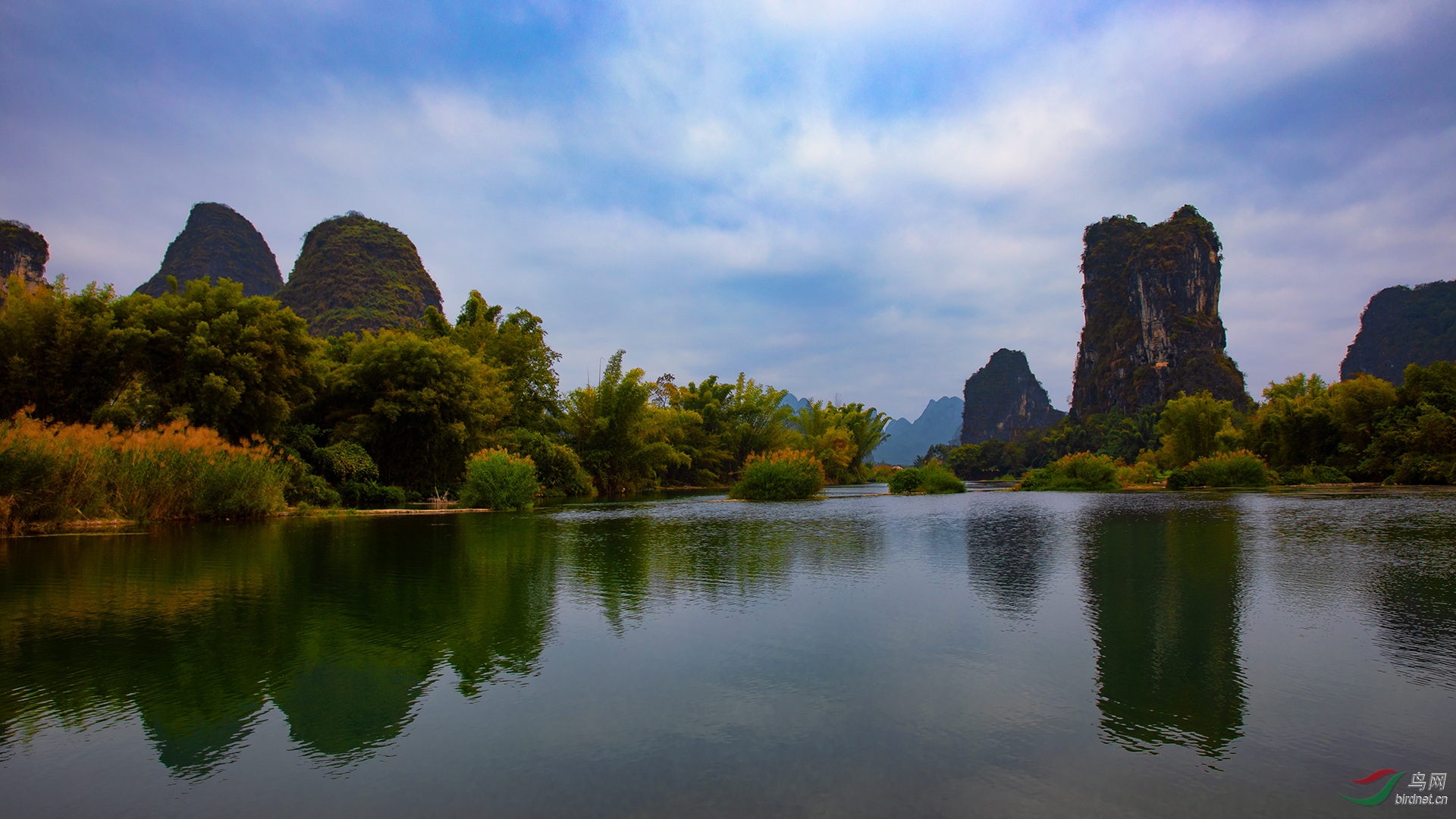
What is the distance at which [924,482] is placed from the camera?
2327 cm

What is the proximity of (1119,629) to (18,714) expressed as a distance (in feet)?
16.5

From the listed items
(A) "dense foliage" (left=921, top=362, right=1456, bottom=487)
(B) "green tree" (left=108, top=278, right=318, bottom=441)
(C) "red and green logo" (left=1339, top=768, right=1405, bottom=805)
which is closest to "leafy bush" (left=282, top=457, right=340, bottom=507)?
(B) "green tree" (left=108, top=278, right=318, bottom=441)

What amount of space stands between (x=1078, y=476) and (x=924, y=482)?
19.3 ft

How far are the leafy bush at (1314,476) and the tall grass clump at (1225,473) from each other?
3.96 feet

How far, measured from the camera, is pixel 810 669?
123 inches

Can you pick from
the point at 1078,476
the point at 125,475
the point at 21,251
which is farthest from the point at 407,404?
the point at 21,251

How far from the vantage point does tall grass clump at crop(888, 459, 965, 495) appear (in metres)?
23.0

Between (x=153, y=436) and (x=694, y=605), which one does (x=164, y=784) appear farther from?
(x=153, y=436)

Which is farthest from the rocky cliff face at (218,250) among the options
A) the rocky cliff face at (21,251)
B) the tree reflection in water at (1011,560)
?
the tree reflection in water at (1011,560)

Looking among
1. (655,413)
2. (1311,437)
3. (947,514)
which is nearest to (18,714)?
(947,514)

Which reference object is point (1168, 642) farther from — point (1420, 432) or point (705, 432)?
point (705, 432)

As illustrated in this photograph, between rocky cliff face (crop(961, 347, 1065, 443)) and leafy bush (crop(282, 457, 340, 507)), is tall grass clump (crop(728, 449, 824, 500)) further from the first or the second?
rocky cliff face (crop(961, 347, 1065, 443))

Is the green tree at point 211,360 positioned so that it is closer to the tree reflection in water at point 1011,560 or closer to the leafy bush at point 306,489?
the leafy bush at point 306,489

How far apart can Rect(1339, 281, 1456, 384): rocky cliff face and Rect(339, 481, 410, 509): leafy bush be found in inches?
3865
